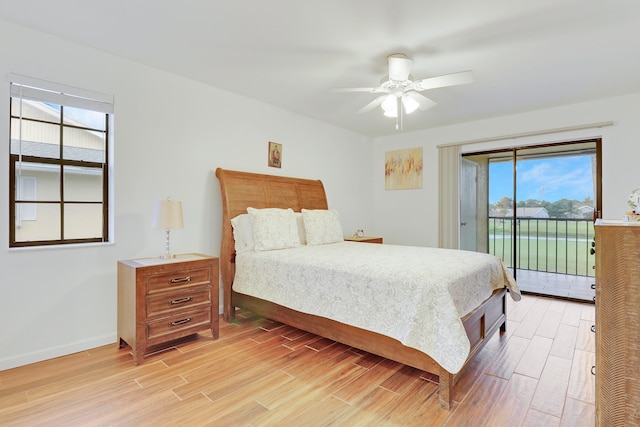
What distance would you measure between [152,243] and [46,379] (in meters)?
1.25

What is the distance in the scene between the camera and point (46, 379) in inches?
85.8

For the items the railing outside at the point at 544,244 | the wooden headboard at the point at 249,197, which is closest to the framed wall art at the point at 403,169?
the railing outside at the point at 544,244

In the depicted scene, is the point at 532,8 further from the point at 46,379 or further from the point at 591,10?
the point at 46,379

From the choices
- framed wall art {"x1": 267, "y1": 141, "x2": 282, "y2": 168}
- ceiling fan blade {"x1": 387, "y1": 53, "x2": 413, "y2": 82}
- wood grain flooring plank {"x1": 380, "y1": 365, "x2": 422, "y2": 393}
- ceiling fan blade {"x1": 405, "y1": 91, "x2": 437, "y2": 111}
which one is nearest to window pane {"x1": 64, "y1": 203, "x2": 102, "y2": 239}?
framed wall art {"x1": 267, "y1": 141, "x2": 282, "y2": 168}

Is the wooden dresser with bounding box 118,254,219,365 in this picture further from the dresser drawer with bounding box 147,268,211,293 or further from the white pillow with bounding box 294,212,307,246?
the white pillow with bounding box 294,212,307,246

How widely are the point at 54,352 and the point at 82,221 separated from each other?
107 cm

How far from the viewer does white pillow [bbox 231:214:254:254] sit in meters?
3.34

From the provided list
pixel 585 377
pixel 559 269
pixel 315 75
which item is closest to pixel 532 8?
pixel 315 75

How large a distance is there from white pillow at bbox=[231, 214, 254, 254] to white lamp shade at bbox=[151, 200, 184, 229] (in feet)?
2.21

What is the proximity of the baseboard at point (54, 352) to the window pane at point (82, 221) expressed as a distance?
0.89 meters

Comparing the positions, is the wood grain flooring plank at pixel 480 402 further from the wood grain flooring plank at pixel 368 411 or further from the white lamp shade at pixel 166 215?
the white lamp shade at pixel 166 215

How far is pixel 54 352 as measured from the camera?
2500mm

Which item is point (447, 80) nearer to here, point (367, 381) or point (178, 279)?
point (367, 381)

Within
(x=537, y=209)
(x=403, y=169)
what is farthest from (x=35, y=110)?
(x=537, y=209)
